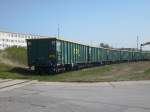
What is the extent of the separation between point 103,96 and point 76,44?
19.2 metres

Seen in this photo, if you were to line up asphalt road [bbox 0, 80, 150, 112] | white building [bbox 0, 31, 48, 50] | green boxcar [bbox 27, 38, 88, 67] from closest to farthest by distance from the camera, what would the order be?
asphalt road [bbox 0, 80, 150, 112]
green boxcar [bbox 27, 38, 88, 67]
white building [bbox 0, 31, 48, 50]

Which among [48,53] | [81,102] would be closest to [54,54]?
[48,53]

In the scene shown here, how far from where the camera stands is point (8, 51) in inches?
1811

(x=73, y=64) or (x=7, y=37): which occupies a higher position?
(x=7, y=37)

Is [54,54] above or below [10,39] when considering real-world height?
below

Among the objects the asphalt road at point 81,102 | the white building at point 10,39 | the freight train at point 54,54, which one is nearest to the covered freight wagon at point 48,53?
the freight train at point 54,54

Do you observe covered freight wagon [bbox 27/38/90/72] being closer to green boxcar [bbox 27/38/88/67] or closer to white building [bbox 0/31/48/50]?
green boxcar [bbox 27/38/88/67]

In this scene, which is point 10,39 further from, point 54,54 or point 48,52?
point 54,54

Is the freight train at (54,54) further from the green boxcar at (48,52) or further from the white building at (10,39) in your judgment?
the white building at (10,39)

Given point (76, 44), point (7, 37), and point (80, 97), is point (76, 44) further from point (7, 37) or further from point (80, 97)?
point (7, 37)

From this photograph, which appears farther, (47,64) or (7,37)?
(7,37)

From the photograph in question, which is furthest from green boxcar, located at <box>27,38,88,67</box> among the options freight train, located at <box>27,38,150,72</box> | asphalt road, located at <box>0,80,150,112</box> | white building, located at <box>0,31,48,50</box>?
white building, located at <box>0,31,48,50</box>

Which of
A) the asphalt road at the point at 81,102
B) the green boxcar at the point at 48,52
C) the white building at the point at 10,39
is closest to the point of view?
the asphalt road at the point at 81,102

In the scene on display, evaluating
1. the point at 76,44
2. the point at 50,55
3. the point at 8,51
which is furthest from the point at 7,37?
the point at 50,55
